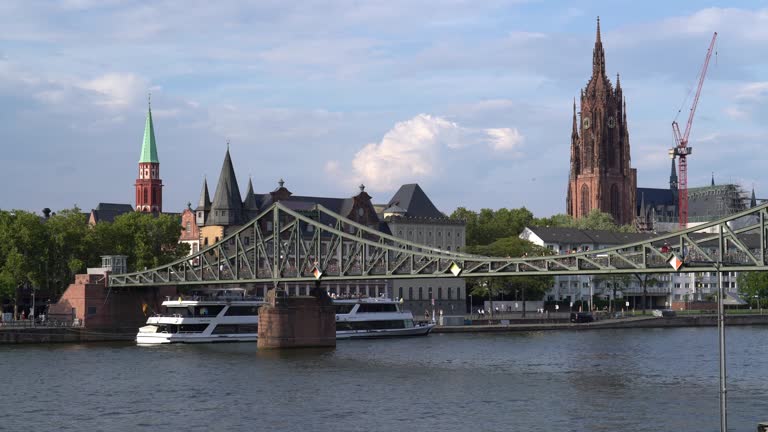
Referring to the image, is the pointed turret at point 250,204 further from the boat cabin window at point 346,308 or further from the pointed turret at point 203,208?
the boat cabin window at point 346,308

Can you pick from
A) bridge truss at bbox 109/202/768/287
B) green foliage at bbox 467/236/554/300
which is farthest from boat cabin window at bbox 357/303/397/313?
green foliage at bbox 467/236/554/300

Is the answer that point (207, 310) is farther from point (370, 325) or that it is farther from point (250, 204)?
point (250, 204)

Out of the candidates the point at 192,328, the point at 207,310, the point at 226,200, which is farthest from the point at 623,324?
the point at 192,328

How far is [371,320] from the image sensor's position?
13062 centimetres

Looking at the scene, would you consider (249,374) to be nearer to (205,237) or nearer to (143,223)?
(143,223)

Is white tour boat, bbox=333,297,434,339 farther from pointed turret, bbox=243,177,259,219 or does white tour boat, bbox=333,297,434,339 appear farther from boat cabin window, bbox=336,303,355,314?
pointed turret, bbox=243,177,259,219

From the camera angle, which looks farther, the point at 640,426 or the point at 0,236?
the point at 0,236

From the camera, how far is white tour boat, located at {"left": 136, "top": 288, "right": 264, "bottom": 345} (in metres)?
117

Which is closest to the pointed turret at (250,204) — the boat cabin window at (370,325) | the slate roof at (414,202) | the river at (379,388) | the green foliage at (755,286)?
the slate roof at (414,202)

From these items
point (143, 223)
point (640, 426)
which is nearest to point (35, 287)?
point (143, 223)

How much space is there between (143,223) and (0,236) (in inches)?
816

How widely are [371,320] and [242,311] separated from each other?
605 inches

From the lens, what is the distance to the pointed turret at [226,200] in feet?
541

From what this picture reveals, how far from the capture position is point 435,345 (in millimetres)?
117188
